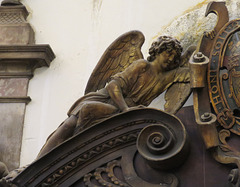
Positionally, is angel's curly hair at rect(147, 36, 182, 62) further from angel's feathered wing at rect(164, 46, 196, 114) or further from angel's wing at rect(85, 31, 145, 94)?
angel's wing at rect(85, 31, 145, 94)

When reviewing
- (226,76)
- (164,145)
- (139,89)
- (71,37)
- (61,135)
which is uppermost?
(71,37)

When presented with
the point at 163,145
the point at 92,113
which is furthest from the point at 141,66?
the point at 163,145

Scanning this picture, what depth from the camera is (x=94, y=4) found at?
17.6 feet

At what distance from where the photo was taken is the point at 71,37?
529 centimetres

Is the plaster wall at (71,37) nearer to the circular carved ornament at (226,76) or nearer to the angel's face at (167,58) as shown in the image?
the angel's face at (167,58)

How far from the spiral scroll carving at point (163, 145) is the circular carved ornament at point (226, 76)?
0.91ft

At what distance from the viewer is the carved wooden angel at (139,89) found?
4.12 meters

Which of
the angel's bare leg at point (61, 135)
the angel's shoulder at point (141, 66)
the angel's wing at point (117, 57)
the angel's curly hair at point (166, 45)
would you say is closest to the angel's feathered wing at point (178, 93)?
the angel's curly hair at point (166, 45)

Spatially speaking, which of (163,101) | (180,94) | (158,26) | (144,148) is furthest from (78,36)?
(144,148)

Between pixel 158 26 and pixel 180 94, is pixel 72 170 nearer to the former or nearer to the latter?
pixel 180 94

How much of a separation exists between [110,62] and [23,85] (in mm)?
925

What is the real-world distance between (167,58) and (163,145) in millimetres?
712

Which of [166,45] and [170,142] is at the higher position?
[166,45]

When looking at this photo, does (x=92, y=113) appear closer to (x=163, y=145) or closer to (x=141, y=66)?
(x=141, y=66)
